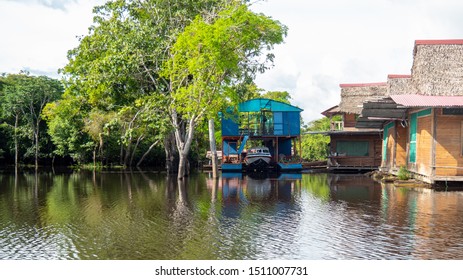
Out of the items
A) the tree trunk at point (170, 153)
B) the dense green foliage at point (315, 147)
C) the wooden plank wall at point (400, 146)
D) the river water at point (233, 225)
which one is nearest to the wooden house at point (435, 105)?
the river water at point (233, 225)

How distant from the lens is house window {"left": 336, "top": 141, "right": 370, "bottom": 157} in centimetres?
3853

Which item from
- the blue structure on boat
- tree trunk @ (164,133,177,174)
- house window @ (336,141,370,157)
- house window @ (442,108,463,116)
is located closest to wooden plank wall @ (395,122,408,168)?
house window @ (442,108,463,116)

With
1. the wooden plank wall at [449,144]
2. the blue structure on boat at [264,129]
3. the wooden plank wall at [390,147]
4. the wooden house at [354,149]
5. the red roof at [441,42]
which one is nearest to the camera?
the wooden plank wall at [449,144]

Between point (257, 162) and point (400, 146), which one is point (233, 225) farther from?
point (257, 162)

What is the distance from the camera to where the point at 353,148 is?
38.6 m

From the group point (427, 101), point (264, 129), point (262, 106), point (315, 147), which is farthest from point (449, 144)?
point (315, 147)

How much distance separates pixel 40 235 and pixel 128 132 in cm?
1494

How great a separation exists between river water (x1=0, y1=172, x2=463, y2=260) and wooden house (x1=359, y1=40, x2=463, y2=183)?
66.3 inches

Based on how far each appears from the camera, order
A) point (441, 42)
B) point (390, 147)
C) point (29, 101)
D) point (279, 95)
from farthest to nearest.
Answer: point (279, 95) < point (29, 101) < point (390, 147) < point (441, 42)

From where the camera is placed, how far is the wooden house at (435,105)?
21.3m

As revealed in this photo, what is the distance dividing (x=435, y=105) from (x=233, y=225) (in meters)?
11.1

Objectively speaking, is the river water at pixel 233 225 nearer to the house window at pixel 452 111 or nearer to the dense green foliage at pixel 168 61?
the house window at pixel 452 111

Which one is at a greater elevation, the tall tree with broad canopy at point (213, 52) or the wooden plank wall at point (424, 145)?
the tall tree with broad canopy at point (213, 52)

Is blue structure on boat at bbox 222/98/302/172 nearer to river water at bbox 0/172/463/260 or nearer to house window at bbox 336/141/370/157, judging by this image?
house window at bbox 336/141/370/157
